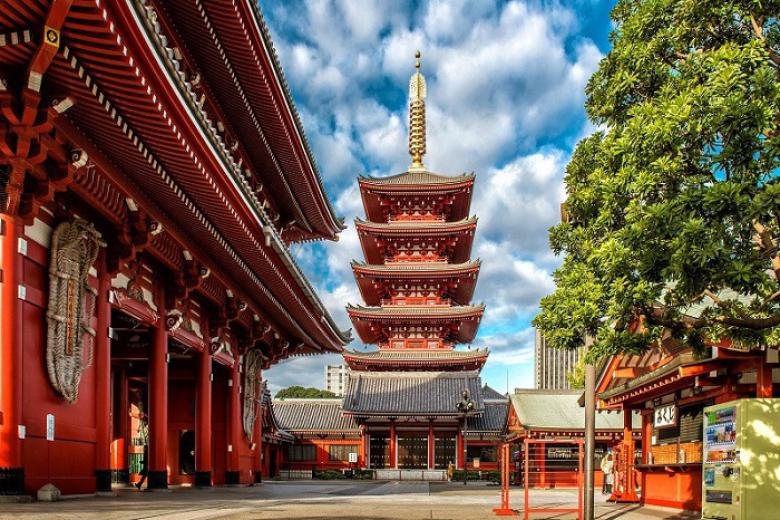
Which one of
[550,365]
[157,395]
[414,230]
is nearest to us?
[157,395]

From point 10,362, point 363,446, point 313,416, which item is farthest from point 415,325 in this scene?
point 10,362

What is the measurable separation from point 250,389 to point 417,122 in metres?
33.0

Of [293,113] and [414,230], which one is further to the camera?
[414,230]

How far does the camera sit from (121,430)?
23.3 m

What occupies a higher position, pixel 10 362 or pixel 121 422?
pixel 10 362

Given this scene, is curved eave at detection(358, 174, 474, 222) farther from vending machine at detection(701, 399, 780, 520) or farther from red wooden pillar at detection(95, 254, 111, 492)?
vending machine at detection(701, 399, 780, 520)

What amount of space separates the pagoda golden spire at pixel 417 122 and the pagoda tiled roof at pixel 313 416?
61.6 ft

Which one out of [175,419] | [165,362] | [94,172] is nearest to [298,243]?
[175,419]

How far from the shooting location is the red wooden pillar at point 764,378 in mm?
12312

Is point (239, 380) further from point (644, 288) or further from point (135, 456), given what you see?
point (644, 288)

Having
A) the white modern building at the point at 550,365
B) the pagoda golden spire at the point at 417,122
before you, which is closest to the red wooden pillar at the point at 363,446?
the pagoda golden spire at the point at 417,122

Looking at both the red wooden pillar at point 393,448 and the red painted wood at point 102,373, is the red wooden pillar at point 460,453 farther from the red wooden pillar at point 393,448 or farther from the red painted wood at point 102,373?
the red painted wood at point 102,373

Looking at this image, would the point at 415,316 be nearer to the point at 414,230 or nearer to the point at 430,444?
the point at 414,230

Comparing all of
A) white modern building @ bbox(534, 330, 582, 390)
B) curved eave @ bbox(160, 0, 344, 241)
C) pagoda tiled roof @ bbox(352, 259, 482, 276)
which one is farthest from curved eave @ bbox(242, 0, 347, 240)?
white modern building @ bbox(534, 330, 582, 390)
